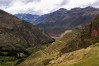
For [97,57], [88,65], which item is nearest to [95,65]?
[88,65]

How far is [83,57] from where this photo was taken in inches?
→ 7776

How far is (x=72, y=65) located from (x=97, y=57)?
17.7 m

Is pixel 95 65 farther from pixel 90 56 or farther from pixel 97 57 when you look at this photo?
pixel 90 56

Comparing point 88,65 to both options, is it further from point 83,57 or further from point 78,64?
point 83,57

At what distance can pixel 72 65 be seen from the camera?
177 metres

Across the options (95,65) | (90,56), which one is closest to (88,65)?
(95,65)

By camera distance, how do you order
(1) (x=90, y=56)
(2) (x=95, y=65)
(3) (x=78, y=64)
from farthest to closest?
(1) (x=90, y=56)
(3) (x=78, y=64)
(2) (x=95, y=65)

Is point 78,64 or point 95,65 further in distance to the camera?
point 78,64

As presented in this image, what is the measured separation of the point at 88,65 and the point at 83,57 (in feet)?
111

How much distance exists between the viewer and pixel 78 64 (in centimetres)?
17300

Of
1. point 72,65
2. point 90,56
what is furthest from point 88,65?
point 90,56

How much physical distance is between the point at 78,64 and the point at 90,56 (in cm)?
2147

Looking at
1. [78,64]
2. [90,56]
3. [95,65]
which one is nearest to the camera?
[95,65]

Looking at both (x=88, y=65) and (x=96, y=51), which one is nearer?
(x=88, y=65)
